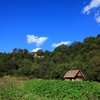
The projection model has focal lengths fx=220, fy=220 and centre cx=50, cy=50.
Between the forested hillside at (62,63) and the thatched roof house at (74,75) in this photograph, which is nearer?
the thatched roof house at (74,75)

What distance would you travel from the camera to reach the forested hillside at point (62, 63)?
5747cm

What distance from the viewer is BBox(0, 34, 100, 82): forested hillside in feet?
189

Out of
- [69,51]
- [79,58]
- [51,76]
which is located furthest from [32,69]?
[69,51]

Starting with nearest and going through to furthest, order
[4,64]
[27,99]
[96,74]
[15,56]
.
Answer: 1. [27,99]
2. [96,74]
3. [4,64]
4. [15,56]

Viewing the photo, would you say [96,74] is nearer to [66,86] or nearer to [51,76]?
[51,76]

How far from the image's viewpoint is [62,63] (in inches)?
2810

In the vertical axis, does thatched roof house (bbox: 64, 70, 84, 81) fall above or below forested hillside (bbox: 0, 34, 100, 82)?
below

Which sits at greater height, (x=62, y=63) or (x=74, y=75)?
(x=62, y=63)

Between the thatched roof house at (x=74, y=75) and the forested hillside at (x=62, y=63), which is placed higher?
the forested hillside at (x=62, y=63)

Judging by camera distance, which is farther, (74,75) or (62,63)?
(62,63)

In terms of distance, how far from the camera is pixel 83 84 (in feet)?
45.1

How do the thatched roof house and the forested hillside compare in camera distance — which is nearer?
the thatched roof house

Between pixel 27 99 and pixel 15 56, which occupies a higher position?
pixel 15 56

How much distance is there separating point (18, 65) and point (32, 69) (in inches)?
461
